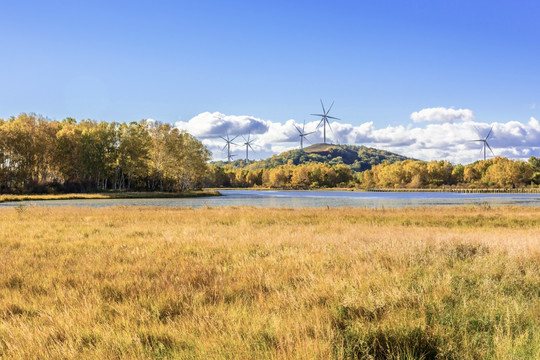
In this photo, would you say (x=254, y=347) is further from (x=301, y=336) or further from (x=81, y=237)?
(x=81, y=237)

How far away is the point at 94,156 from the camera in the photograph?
84.8 meters

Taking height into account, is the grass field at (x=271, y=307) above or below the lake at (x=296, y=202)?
above

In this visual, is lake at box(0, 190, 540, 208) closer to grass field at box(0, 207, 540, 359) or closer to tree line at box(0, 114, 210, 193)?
tree line at box(0, 114, 210, 193)

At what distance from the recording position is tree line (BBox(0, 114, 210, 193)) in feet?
249

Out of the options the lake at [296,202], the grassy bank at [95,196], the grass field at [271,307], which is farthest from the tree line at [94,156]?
the grass field at [271,307]

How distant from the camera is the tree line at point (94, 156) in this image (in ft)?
249

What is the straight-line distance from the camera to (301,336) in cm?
425

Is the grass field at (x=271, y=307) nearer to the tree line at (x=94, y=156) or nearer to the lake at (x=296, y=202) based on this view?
the lake at (x=296, y=202)

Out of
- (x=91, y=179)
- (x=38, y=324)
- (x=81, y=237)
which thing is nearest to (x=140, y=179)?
(x=91, y=179)

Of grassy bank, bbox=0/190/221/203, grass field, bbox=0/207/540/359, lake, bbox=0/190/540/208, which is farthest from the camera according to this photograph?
grassy bank, bbox=0/190/221/203

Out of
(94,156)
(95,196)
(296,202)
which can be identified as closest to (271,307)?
(296,202)

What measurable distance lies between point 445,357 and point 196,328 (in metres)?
3.02

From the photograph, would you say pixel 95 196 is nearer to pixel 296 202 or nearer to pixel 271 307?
pixel 296 202

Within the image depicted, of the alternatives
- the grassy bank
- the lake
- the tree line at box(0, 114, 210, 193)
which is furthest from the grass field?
the tree line at box(0, 114, 210, 193)
